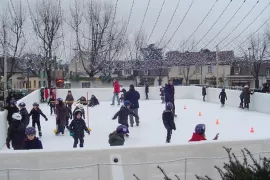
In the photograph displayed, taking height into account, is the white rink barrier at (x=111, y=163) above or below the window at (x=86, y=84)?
below

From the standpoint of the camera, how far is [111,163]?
4.96 meters

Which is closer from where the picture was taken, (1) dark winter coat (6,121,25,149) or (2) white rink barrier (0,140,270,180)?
(2) white rink barrier (0,140,270,180)

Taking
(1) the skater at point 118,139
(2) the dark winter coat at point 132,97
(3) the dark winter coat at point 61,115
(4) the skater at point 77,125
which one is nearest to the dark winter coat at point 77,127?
(4) the skater at point 77,125

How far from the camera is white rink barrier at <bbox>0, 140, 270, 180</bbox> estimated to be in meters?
4.81

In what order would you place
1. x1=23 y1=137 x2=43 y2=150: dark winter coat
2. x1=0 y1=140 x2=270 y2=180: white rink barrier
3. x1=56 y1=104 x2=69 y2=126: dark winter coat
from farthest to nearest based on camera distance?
1. x1=56 y1=104 x2=69 y2=126: dark winter coat
2. x1=23 y1=137 x2=43 y2=150: dark winter coat
3. x1=0 y1=140 x2=270 y2=180: white rink barrier

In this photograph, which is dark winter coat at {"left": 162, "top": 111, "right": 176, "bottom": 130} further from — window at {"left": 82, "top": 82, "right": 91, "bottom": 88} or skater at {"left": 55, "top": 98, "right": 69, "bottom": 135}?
window at {"left": 82, "top": 82, "right": 91, "bottom": 88}

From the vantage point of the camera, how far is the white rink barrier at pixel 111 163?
15.8 ft

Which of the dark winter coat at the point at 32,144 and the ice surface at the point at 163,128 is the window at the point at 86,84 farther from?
the dark winter coat at the point at 32,144

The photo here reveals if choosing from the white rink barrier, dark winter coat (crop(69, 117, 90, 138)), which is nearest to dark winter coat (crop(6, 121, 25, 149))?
dark winter coat (crop(69, 117, 90, 138))

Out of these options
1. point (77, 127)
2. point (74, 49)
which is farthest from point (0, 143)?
point (74, 49)

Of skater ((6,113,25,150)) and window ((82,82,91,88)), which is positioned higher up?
window ((82,82,91,88))

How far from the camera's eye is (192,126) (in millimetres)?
13523

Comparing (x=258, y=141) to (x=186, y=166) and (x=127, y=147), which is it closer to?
(x=186, y=166)

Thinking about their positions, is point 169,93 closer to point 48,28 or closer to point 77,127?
point 77,127
